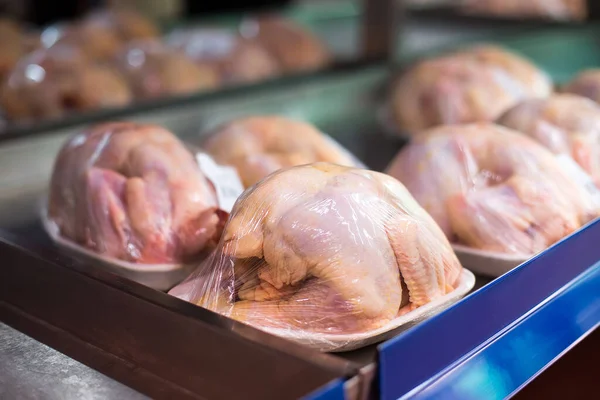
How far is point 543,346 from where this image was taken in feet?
3.81

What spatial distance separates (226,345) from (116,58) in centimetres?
174

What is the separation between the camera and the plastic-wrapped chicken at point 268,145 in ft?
4.75

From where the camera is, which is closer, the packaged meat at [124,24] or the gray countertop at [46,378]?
the gray countertop at [46,378]

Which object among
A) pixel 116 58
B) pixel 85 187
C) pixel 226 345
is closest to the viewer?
pixel 226 345

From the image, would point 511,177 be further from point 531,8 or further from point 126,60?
point 531,8

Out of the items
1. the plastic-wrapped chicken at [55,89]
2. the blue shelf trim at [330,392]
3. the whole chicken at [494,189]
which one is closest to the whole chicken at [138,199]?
the whole chicken at [494,189]

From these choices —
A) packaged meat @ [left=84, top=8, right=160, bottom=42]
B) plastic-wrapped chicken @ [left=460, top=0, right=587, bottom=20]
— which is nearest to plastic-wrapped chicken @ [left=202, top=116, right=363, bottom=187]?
packaged meat @ [left=84, top=8, right=160, bottom=42]

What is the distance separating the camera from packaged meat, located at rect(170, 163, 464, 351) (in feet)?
3.27

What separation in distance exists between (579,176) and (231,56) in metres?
1.54

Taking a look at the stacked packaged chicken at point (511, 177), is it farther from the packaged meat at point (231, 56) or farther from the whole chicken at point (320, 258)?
the packaged meat at point (231, 56)

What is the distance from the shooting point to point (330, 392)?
0.80m

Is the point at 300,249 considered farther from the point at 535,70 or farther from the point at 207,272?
the point at 535,70

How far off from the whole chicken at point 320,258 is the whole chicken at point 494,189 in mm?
213

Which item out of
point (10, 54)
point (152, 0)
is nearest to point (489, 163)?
point (10, 54)
